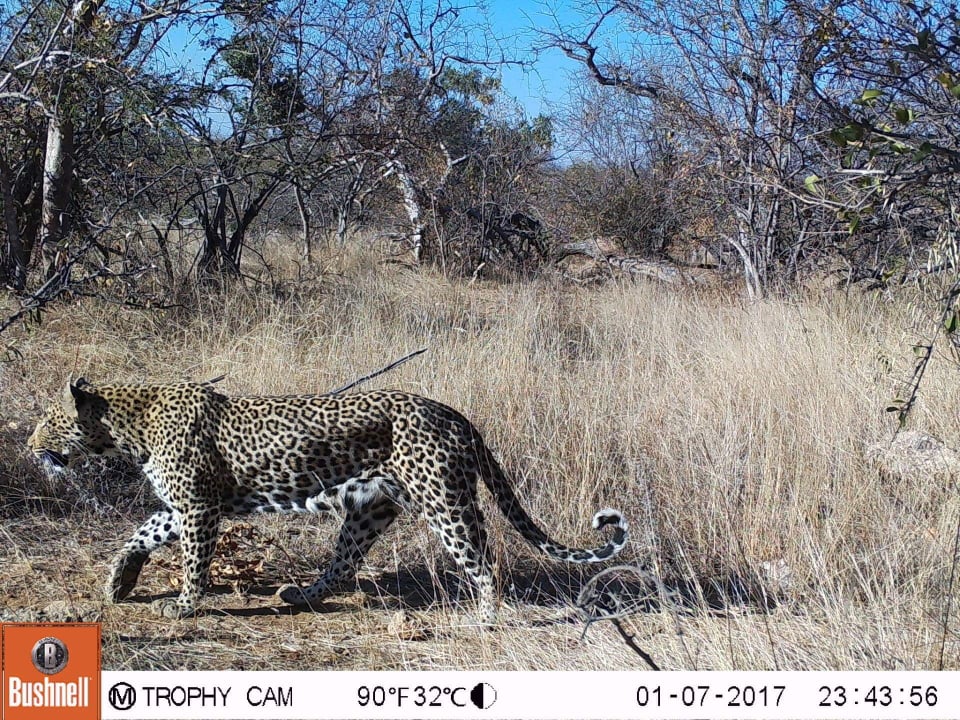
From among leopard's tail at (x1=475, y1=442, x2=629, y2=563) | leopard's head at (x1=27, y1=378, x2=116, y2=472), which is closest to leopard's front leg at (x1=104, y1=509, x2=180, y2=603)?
leopard's head at (x1=27, y1=378, x2=116, y2=472)

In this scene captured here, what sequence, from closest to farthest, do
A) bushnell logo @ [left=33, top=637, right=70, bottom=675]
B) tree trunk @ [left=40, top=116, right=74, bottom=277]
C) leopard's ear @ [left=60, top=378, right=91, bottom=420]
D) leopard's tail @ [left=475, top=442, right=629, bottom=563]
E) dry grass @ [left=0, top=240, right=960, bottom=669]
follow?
bushnell logo @ [left=33, top=637, right=70, bottom=675] < dry grass @ [left=0, top=240, right=960, bottom=669] < leopard's tail @ [left=475, top=442, right=629, bottom=563] < leopard's ear @ [left=60, top=378, right=91, bottom=420] < tree trunk @ [left=40, top=116, right=74, bottom=277]

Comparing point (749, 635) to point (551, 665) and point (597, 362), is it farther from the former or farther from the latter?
point (597, 362)

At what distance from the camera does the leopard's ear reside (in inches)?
183

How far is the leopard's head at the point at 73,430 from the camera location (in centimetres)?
469

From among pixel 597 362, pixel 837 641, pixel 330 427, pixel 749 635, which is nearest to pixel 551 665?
pixel 749 635

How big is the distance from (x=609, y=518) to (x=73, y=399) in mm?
Result: 2395

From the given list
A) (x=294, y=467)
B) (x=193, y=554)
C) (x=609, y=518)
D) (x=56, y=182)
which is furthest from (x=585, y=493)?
(x=56, y=182)

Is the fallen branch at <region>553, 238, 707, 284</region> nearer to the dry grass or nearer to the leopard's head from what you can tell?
the dry grass

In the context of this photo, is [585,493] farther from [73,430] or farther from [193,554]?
[73,430]

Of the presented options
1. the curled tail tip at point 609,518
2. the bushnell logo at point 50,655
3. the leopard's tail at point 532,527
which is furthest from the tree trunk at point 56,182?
the curled tail tip at point 609,518

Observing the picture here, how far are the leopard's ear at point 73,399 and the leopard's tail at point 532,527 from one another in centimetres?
176

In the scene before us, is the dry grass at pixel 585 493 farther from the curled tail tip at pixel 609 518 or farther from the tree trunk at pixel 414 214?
the tree trunk at pixel 414 214

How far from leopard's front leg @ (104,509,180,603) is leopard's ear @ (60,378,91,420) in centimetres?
59

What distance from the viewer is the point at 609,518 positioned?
14.3 ft
